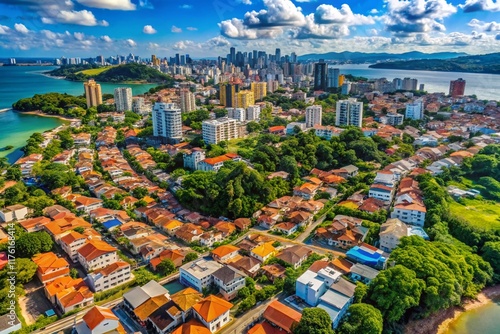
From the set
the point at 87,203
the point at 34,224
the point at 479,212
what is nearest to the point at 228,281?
the point at 34,224

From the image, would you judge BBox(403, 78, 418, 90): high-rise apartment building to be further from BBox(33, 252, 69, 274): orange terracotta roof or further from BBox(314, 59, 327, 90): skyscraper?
BBox(33, 252, 69, 274): orange terracotta roof

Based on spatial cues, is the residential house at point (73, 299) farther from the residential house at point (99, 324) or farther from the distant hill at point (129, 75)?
the distant hill at point (129, 75)

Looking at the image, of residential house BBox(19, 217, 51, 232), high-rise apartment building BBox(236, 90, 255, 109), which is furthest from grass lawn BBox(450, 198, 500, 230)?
high-rise apartment building BBox(236, 90, 255, 109)

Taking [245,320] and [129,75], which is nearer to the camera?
[245,320]

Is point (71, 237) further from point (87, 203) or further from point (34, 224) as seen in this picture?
point (87, 203)

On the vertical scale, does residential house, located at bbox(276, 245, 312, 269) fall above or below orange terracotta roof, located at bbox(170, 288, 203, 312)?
above
